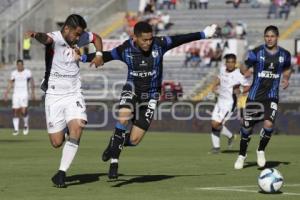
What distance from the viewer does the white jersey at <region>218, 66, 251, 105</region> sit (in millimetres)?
23688

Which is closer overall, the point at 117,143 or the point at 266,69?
the point at 117,143

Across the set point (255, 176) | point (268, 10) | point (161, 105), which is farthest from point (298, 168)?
point (268, 10)

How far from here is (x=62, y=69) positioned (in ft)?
45.8

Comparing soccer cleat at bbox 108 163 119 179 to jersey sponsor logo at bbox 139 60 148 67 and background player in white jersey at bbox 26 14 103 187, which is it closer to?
background player in white jersey at bbox 26 14 103 187

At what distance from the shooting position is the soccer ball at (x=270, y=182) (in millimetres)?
12602

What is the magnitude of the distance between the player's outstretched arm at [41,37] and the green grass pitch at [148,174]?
203cm

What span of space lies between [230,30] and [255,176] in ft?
107

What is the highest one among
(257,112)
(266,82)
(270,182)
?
(266,82)

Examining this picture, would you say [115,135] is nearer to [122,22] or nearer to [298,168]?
[298,168]

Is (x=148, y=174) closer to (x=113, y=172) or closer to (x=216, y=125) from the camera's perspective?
(x=113, y=172)

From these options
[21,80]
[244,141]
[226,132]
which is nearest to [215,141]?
[226,132]

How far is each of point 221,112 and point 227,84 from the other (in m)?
0.90

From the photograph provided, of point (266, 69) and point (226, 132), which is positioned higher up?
point (266, 69)

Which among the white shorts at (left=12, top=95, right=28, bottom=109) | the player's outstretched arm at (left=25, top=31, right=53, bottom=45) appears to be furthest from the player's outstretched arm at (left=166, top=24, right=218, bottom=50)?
the white shorts at (left=12, top=95, right=28, bottom=109)
